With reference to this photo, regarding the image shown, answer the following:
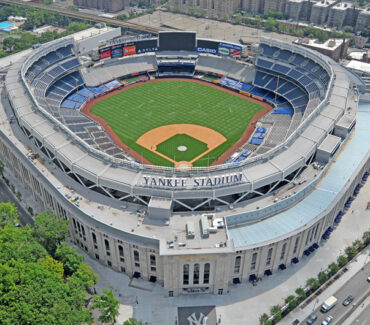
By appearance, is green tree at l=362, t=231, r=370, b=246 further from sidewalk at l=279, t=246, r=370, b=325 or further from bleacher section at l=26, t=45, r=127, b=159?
bleacher section at l=26, t=45, r=127, b=159

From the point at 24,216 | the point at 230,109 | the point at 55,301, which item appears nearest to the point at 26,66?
the point at 24,216

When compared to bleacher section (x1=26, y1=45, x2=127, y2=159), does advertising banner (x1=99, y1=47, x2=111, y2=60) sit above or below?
above

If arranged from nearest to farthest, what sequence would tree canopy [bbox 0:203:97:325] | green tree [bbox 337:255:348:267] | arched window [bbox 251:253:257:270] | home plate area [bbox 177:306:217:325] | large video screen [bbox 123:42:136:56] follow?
tree canopy [bbox 0:203:97:325] < home plate area [bbox 177:306:217:325] < arched window [bbox 251:253:257:270] < green tree [bbox 337:255:348:267] < large video screen [bbox 123:42:136:56]

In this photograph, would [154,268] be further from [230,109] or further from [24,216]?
[230,109]

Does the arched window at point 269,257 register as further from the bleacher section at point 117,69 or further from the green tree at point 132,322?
the bleacher section at point 117,69

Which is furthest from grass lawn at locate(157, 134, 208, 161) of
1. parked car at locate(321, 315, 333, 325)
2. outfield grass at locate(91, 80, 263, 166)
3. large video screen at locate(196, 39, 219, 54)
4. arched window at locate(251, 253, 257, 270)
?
parked car at locate(321, 315, 333, 325)

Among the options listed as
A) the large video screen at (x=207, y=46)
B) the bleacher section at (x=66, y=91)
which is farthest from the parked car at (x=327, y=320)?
the large video screen at (x=207, y=46)
